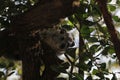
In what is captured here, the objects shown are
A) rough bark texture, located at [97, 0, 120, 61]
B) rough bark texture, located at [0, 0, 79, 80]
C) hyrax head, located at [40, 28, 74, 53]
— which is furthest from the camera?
hyrax head, located at [40, 28, 74, 53]

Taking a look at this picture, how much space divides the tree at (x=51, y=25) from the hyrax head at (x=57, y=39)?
36mm

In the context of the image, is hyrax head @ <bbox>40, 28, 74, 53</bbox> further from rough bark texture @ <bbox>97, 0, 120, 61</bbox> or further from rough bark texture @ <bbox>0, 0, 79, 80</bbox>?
rough bark texture @ <bbox>97, 0, 120, 61</bbox>

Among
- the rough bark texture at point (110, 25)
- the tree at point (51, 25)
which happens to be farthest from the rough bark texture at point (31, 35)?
the rough bark texture at point (110, 25)

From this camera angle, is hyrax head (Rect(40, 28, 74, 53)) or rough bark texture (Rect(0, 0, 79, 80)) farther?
hyrax head (Rect(40, 28, 74, 53))

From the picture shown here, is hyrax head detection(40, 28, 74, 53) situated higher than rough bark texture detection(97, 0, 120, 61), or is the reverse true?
rough bark texture detection(97, 0, 120, 61)

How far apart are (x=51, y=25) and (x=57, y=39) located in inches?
8.4

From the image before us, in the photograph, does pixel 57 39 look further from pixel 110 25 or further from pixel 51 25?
pixel 110 25

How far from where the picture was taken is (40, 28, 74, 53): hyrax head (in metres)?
1.53

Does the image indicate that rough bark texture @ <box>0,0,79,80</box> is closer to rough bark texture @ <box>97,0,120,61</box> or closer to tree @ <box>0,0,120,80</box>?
tree @ <box>0,0,120,80</box>

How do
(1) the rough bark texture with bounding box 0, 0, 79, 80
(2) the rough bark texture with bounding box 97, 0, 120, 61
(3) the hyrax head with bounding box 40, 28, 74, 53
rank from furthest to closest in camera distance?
(3) the hyrax head with bounding box 40, 28, 74, 53, (1) the rough bark texture with bounding box 0, 0, 79, 80, (2) the rough bark texture with bounding box 97, 0, 120, 61

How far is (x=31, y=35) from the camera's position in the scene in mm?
1462

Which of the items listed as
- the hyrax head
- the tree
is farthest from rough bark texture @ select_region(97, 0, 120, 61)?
the hyrax head

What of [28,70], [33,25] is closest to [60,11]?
[33,25]

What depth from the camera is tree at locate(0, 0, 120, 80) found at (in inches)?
49.1
